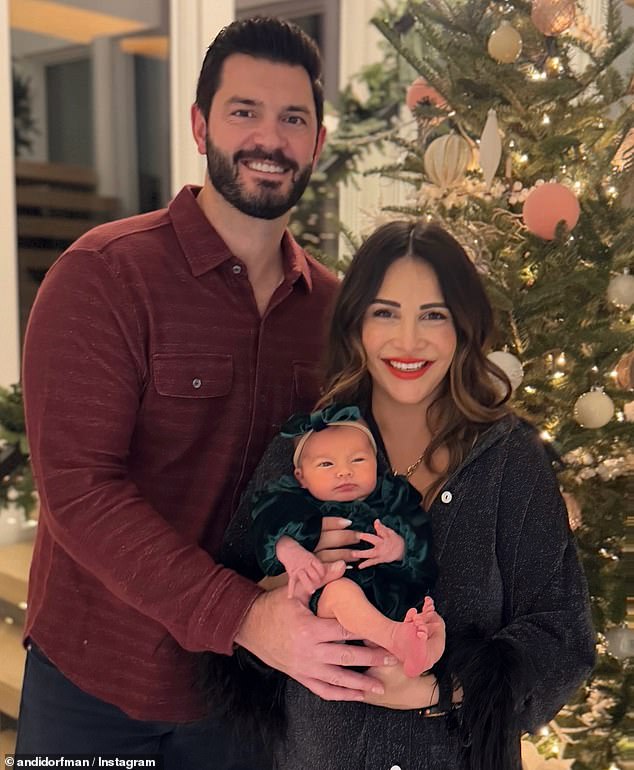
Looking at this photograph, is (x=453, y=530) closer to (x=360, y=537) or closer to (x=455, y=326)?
(x=360, y=537)

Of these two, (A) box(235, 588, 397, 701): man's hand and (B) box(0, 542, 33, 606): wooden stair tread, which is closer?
(A) box(235, 588, 397, 701): man's hand

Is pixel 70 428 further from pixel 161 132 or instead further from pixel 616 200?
pixel 161 132

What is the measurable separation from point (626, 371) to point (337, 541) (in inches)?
33.3

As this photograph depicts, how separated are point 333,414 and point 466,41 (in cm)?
112

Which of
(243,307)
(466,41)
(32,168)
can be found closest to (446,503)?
(243,307)

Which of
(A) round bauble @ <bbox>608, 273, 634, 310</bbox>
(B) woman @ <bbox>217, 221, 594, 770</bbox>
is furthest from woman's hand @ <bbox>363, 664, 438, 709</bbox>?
(A) round bauble @ <bbox>608, 273, 634, 310</bbox>

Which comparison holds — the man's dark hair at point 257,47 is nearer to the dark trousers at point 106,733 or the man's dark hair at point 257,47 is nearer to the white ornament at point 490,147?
the white ornament at point 490,147

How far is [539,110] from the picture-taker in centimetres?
187

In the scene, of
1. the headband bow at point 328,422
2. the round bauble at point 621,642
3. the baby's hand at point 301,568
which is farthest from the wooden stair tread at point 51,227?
the round bauble at point 621,642

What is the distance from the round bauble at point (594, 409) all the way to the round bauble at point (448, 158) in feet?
1.89

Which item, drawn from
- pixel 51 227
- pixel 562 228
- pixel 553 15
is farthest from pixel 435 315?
pixel 51 227

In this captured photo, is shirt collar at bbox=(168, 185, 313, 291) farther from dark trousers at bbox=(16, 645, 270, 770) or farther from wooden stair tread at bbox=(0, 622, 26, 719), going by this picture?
wooden stair tread at bbox=(0, 622, 26, 719)

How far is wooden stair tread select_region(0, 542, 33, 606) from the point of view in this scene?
3.05 meters

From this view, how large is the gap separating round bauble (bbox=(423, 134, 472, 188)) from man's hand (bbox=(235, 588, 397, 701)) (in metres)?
1.06
